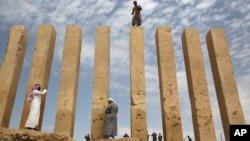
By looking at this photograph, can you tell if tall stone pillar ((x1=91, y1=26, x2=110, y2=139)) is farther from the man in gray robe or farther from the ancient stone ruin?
the man in gray robe

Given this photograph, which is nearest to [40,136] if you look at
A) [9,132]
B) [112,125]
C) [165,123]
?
[9,132]

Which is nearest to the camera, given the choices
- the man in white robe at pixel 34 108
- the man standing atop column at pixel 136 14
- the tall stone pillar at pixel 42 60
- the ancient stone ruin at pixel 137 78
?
the man in white robe at pixel 34 108

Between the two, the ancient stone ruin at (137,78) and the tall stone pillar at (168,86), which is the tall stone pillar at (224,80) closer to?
the ancient stone ruin at (137,78)

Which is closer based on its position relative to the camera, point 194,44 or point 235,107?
point 235,107

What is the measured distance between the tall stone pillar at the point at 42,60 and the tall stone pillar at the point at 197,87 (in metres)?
4.93

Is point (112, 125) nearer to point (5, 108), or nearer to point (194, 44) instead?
point (5, 108)

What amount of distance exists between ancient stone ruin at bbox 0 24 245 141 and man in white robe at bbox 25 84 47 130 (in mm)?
820

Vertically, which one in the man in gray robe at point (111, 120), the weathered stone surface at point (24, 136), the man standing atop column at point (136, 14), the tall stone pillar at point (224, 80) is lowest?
the weathered stone surface at point (24, 136)

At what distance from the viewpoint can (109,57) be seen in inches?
398

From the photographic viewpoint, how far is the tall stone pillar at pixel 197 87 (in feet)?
29.1

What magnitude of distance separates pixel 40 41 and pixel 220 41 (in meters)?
6.47

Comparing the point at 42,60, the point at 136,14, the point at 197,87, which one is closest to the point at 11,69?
the point at 42,60

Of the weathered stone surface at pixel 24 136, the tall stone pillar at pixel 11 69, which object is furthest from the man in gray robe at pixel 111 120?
the tall stone pillar at pixel 11 69

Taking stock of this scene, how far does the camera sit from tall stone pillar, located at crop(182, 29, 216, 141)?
8877mm
